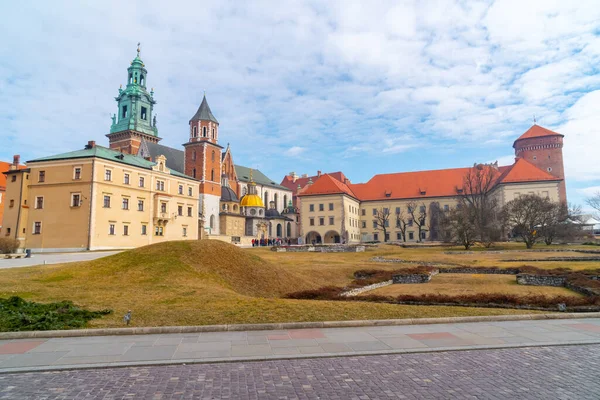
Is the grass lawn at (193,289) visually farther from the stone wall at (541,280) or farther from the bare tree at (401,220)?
the bare tree at (401,220)

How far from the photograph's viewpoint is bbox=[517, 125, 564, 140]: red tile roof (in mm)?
83906

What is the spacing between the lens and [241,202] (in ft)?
284

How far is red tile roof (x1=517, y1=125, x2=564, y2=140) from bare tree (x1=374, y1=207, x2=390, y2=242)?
32.7 meters

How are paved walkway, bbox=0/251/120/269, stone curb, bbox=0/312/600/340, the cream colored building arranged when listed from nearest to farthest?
stone curb, bbox=0/312/600/340 < paved walkway, bbox=0/251/120/269 < the cream colored building

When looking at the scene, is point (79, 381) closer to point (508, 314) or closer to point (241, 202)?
point (508, 314)

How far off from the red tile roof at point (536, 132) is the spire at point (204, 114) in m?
64.9

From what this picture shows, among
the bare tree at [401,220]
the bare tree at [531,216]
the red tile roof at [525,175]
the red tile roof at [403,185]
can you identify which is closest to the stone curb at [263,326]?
the bare tree at [531,216]

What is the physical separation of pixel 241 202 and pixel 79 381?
80792mm

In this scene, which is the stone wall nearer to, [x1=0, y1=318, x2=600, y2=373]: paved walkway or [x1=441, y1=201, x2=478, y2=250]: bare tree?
[x1=0, y1=318, x2=600, y2=373]: paved walkway

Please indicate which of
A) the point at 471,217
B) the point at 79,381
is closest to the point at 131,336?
the point at 79,381

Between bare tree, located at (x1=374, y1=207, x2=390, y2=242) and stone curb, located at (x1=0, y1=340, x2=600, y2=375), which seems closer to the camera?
stone curb, located at (x1=0, y1=340, x2=600, y2=375)

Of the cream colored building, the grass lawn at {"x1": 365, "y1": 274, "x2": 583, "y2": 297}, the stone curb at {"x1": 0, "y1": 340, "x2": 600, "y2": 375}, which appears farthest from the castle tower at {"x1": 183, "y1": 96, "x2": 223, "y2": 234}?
the stone curb at {"x1": 0, "y1": 340, "x2": 600, "y2": 375}

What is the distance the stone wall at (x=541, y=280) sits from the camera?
19.2 metres

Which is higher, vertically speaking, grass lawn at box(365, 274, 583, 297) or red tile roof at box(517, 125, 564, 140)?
red tile roof at box(517, 125, 564, 140)
